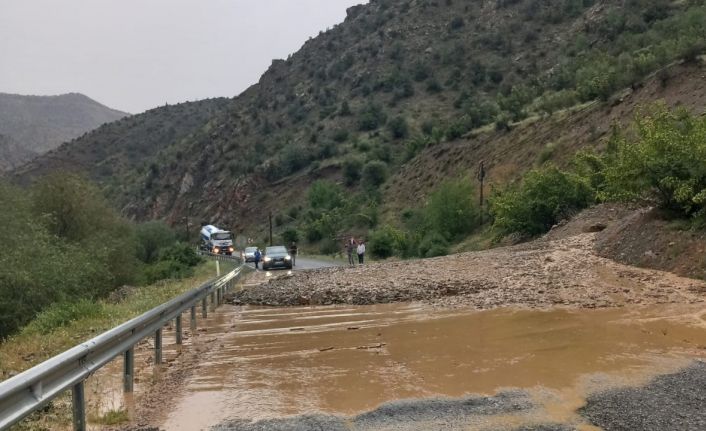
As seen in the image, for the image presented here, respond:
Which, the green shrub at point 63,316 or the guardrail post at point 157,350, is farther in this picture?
the green shrub at point 63,316

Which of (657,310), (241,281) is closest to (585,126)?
(241,281)

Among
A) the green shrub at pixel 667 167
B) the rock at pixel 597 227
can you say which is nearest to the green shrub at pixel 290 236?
the rock at pixel 597 227

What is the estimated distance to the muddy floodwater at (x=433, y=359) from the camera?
6.16 m

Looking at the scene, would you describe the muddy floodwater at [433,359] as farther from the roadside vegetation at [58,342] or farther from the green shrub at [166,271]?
the green shrub at [166,271]

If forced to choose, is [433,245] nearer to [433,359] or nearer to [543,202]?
[543,202]

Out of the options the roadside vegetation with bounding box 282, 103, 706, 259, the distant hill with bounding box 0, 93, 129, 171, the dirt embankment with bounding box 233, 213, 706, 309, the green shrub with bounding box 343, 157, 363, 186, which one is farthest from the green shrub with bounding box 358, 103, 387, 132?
the distant hill with bounding box 0, 93, 129, 171

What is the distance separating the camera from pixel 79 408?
5.50m

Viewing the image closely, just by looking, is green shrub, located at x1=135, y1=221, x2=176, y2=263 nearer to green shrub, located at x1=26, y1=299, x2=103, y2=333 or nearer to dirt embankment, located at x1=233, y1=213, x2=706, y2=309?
dirt embankment, located at x1=233, y1=213, x2=706, y2=309

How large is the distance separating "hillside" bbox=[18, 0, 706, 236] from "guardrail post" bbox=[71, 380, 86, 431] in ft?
114

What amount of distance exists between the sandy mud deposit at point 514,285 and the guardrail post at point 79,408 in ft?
26.7

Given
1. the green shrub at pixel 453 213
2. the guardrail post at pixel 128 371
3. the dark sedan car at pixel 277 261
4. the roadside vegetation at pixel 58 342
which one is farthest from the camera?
the green shrub at pixel 453 213

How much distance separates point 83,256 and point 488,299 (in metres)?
20.4

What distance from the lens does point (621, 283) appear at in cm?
1340

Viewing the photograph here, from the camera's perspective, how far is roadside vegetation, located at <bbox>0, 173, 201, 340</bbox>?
17.5m
